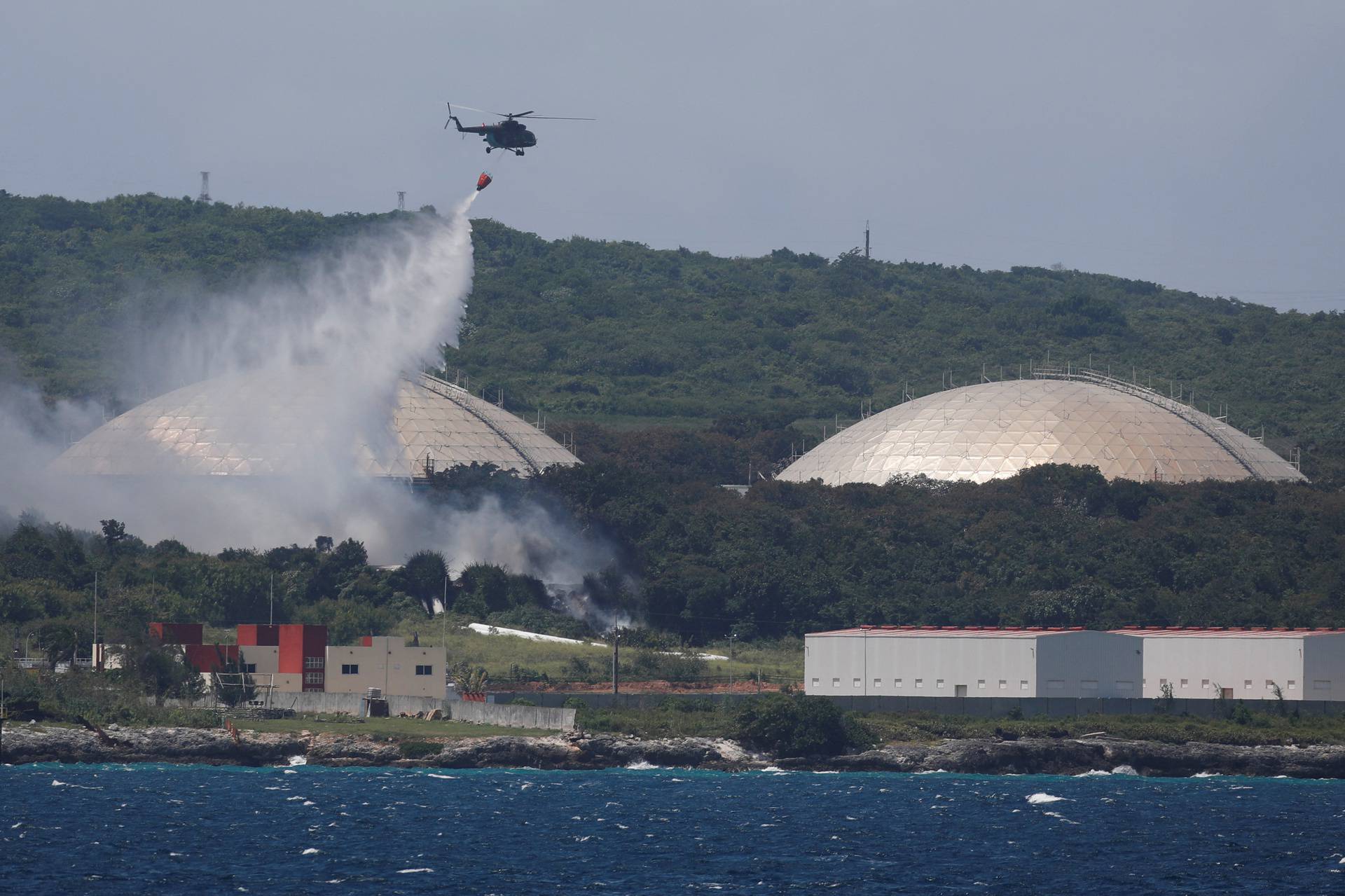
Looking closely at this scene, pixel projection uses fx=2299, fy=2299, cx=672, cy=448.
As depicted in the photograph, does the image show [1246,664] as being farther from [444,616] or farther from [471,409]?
[471,409]

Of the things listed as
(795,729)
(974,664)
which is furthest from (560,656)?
(795,729)

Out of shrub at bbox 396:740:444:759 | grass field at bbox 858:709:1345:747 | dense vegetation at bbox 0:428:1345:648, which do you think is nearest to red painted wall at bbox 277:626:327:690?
dense vegetation at bbox 0:428:1345:648

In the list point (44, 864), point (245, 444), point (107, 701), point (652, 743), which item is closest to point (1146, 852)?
point (652, 743)

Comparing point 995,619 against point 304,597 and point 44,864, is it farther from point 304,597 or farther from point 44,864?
point 44,864

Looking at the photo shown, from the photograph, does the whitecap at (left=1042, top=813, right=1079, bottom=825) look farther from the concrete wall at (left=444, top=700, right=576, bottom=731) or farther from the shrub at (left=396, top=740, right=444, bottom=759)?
the shrub at (left=396, top=740, right=444, bottom=759)

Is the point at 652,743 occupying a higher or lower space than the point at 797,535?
lower

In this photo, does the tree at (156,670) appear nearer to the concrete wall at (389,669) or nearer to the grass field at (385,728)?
the grass field at (385,728)

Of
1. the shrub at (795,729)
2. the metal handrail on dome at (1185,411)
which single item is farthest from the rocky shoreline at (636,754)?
the metal handrail on dome at (1185,411)
